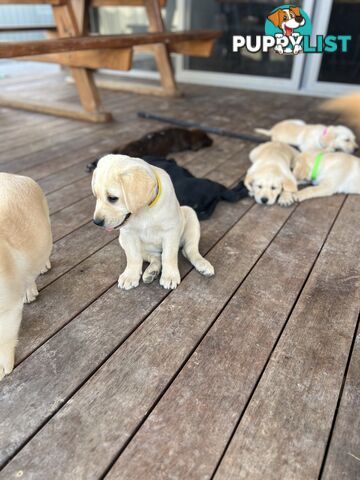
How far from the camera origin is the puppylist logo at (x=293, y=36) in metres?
5.00

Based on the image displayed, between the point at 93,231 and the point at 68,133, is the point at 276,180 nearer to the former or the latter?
the point at 93,231

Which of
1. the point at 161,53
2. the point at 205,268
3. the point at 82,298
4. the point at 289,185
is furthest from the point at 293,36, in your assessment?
the point at 82,298

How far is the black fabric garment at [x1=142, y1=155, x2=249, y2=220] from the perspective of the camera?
245 cm

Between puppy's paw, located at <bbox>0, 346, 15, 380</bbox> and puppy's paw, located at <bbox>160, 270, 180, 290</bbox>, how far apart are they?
68 cm

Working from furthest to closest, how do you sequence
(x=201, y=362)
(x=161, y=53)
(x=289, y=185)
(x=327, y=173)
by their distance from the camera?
(x=161, y=53) < (x=327, y=173) < (x=289, y=185) < (x=201, y=362)

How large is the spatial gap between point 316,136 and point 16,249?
9.18 ft

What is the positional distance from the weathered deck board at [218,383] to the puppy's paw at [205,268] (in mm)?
156

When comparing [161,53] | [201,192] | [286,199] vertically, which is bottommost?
[286,199]

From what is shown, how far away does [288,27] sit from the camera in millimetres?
4988

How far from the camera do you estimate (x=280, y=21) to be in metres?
4.97

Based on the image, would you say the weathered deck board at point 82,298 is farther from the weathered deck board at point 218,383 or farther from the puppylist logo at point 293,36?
the puppylist logo at point 293,36

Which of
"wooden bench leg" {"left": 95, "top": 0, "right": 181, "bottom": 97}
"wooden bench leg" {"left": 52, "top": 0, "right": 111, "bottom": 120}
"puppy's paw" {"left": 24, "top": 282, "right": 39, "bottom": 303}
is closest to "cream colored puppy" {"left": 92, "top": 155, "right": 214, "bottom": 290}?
"puppy's paw" {"left": 24, "top": 282, "right": 39, "bottom": 303}

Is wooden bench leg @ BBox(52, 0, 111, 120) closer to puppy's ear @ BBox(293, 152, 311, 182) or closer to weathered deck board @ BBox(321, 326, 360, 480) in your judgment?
puppy's ear @ BBox(293, 152, 311, 182)

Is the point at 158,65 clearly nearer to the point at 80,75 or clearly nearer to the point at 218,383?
the point at 80,75
